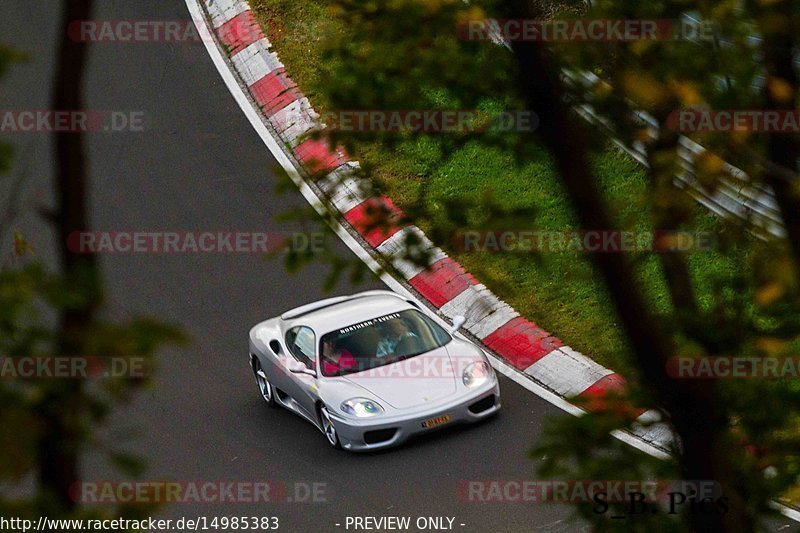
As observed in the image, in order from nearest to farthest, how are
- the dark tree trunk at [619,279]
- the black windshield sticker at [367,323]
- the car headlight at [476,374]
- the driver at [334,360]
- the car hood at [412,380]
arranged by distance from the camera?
1. the dark tree trunk at [619,279]
2. the car hood at [412,380]
3. the car headlight at [476,374]
4. the driver at [334,360]
5. the black windshield sticker at [367,323]

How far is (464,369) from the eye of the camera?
420 inches

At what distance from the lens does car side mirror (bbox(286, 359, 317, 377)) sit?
35.5 feet

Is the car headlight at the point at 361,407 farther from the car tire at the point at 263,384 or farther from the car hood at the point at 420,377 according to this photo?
the car tire at the point at 263,384

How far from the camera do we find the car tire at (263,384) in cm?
1136

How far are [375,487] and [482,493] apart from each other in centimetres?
88

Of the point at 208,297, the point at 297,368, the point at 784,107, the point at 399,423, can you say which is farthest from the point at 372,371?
the point at 784,107

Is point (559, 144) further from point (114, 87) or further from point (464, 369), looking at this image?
point (114, 87)

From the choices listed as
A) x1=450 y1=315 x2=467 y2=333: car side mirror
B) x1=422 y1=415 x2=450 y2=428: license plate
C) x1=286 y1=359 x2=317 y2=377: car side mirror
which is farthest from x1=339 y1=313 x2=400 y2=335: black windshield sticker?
x1=422 y1=415 x2=450 y2=428: license plate

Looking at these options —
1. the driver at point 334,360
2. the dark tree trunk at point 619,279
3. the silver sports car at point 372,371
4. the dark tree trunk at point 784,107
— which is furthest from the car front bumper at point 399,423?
the dark tree trunk at point 784,107

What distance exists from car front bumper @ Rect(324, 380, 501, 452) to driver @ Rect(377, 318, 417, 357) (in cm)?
74

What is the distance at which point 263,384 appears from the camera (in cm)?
1147

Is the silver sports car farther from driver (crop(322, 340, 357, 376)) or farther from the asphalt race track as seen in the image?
the asphalt race track

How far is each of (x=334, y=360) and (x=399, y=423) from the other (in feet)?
3.00

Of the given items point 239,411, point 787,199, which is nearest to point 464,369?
point 239,411
